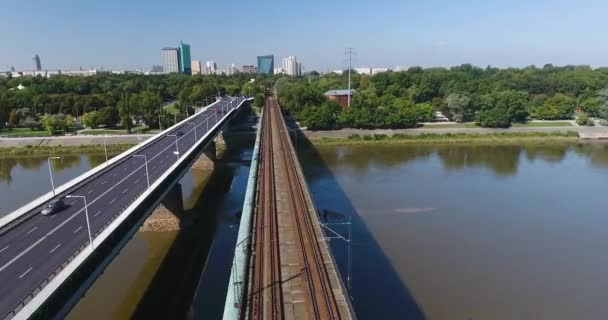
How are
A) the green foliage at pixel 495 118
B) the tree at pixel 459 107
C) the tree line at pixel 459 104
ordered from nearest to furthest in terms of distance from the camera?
1. the tree line at pixel 459 104
2. the green foliage at pixel 495 118
3. the tree at pixel 459 107

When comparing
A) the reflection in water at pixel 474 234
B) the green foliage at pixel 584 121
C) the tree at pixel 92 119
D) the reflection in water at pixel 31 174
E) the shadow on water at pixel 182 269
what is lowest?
the shadow on water at pixel 182 269

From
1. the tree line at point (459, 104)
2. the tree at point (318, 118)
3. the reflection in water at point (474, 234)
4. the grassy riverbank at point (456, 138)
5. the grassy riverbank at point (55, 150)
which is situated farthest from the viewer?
the tree line at point (459, 104)

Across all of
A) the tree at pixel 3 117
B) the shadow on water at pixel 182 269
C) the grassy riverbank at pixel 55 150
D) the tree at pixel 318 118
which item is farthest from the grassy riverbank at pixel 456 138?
the tree at pixel 3 117

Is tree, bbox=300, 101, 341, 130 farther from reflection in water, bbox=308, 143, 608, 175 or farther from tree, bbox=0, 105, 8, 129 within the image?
tree, bbox=0, 105, 8, 129

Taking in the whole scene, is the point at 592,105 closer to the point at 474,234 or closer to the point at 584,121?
the point at 584,121

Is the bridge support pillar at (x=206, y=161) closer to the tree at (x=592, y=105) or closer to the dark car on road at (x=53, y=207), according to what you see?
the dark car on road at (x=53, y=207)

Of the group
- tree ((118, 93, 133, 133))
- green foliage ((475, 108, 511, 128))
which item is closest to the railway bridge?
tree ((118, 93, 133, 133))
